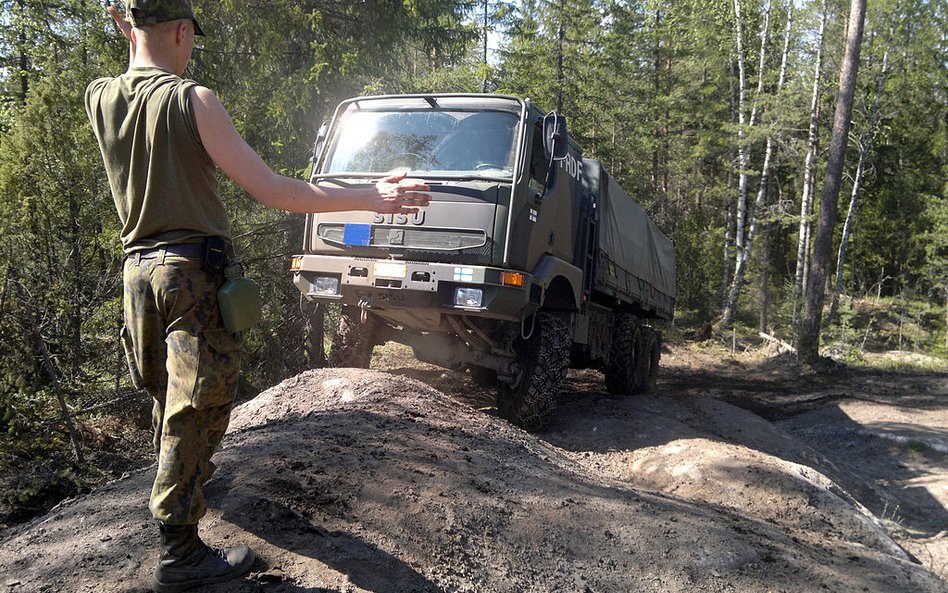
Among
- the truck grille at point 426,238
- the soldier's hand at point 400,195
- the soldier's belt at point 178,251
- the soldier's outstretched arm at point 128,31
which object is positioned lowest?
the soldier's belt at point 178,251

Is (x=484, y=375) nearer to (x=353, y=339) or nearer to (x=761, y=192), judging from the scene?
(x=353, y=339)

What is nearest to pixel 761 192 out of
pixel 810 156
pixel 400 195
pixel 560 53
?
pixel 810 156

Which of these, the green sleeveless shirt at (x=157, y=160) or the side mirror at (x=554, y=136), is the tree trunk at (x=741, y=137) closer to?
the side mirror at (x=554, y=136)

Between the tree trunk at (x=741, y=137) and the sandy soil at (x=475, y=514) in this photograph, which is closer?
the sandy soil at (x=475, y=514)

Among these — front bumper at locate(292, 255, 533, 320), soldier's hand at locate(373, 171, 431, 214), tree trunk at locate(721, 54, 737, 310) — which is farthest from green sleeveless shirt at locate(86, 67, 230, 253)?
tree trunk at locate(721, 54, 737, 310)

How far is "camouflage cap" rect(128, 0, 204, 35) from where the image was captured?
2580 millimetres

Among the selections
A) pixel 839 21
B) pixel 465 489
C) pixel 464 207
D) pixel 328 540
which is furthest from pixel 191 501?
pixel 839 21

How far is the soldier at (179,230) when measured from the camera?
2.56m

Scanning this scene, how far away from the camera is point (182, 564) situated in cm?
263

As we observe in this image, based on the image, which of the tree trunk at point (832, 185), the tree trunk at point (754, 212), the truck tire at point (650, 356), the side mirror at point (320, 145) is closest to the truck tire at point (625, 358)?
the truck tire at point (650, 356)

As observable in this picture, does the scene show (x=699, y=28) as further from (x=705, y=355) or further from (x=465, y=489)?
(x=465, y=489)

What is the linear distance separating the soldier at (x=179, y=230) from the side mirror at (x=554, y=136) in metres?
3.94

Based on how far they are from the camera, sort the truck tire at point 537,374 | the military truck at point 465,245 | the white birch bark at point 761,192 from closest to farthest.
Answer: the military truck at point 465,245, the truck tire at point 537,374, the white birch bark at point 761,192

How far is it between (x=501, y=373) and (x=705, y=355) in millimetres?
15626
